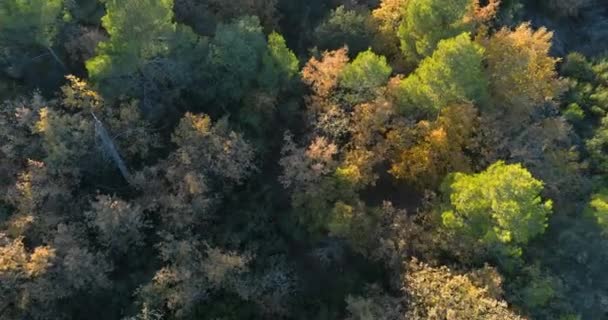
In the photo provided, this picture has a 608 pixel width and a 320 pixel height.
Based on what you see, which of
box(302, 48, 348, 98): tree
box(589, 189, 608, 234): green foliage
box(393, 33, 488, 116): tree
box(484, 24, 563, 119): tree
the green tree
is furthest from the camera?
the green tree

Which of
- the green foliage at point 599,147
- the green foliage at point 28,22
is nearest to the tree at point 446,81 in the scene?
the green foliage at point 599,147

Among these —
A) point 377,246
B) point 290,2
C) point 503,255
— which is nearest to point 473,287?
point 503,255

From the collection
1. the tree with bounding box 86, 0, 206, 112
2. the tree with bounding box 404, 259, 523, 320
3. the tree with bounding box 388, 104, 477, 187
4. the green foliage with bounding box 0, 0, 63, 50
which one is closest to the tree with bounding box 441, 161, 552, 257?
the tree with bounding box 404, 259, 523, 320

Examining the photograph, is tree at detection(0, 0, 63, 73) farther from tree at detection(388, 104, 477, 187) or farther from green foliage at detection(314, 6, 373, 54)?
tree at detection(388, 104, 477, 187)

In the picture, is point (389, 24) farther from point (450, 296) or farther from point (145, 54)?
point (450, 296)

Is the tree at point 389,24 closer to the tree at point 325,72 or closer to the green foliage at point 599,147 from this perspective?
the tree at point 325,72

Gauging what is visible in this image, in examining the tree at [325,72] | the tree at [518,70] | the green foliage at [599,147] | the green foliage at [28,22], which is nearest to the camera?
the tree at [518,70]

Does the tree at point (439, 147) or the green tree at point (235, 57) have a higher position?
the green tree at point (235, 57)
